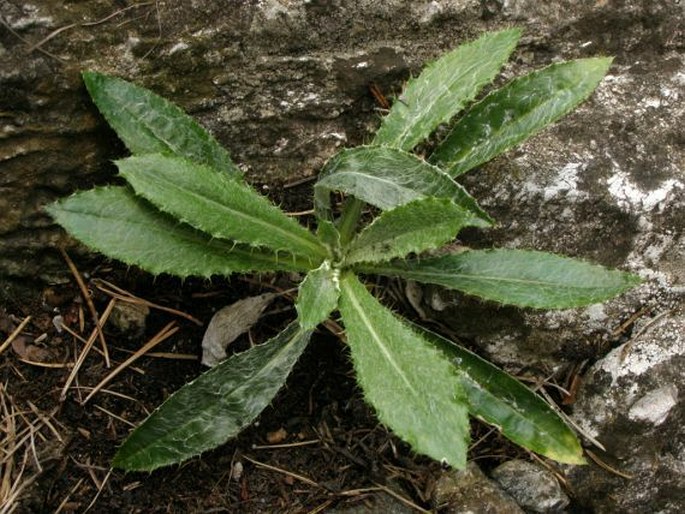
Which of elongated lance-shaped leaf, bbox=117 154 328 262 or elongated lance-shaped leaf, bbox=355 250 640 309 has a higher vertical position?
elongated lance-shaped leaf, bbox=117 154 328 262

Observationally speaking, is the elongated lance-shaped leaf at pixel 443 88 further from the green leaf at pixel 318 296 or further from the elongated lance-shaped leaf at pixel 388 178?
the green leaf at pixel 318 296

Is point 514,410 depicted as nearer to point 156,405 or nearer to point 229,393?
point 229,393

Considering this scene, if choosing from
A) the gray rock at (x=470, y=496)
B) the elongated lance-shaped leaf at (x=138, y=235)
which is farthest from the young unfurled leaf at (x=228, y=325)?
the gray rock at (x=470, y=496)

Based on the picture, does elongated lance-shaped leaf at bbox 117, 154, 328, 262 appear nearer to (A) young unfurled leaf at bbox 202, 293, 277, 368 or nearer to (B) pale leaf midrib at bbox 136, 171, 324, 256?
(B) pale leaf midrib at bbox 136, 171, 324, 256

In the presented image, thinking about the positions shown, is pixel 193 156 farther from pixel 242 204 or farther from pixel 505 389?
pixel 505 389

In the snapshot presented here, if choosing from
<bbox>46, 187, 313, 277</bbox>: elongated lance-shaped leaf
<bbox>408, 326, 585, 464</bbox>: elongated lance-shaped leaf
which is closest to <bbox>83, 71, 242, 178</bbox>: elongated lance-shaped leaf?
<bbox>46, 187, 313, 277</bbox>: elongated lance-shaped leaf

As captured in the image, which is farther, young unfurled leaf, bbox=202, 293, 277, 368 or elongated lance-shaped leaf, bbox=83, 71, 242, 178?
young unfurled leaf, bbox=202, 293, 277, 368
